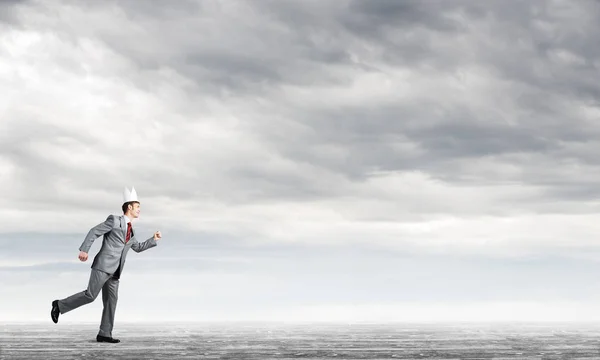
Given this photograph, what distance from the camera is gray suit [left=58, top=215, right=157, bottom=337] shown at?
52.2 ft

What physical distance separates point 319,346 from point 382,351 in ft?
4.79

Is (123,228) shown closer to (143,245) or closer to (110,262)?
(143,245)

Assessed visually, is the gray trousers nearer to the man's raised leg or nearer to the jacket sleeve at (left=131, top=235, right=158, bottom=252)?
the man's raised leg

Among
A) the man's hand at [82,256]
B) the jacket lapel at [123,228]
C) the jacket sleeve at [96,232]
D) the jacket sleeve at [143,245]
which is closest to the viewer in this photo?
the man's hand at [82,256]

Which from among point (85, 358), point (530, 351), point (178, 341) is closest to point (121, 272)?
point (178, 341)

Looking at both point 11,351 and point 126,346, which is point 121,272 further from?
point 11,351

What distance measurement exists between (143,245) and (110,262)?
2.28 feet

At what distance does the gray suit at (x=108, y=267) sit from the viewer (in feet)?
52.2

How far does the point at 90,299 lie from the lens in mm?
16031

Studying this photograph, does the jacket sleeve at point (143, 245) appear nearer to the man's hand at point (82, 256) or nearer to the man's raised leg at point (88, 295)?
the man's raised leg at point (88, 295)

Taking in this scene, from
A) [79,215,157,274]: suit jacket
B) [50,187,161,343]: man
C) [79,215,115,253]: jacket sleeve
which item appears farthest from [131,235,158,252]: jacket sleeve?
[79,215,115,253]: jacket sleeve

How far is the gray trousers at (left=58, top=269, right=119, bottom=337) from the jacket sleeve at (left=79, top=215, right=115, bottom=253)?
67cm

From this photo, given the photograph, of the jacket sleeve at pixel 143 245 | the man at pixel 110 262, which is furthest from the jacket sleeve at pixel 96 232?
the jacket sleeve at pixel 143 245

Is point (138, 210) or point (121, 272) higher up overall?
point (138, 210)
